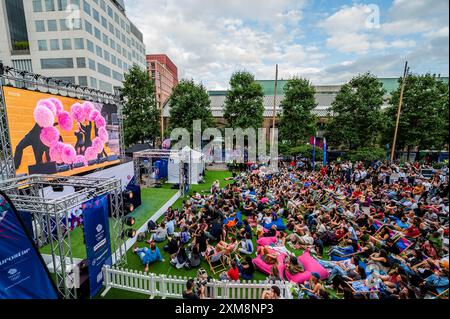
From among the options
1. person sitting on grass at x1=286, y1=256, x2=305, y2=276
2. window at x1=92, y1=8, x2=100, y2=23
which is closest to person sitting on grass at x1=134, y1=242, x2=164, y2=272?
person sitting on grass at x1=286, y1=256, x2=305, y2=276

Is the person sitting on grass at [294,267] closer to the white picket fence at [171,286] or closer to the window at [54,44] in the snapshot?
the white picket fence at [171,286]

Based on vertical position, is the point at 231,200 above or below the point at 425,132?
below

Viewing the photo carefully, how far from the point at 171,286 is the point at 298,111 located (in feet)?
74.1

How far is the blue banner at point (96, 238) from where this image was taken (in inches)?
215

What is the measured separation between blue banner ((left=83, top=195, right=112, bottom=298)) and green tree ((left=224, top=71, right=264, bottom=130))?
20.9 meters

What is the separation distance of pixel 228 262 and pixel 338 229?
4.64m

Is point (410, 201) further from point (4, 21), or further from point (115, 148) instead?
point (4, 21)

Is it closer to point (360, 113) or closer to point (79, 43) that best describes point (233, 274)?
point (360, 113)

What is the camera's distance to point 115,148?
1526 cm

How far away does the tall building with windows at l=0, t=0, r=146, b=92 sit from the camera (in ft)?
92.8

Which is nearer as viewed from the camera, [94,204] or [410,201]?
[94,204]

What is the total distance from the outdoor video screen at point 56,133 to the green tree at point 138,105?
31.0 ft

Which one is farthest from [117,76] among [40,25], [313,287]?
[313,287]
